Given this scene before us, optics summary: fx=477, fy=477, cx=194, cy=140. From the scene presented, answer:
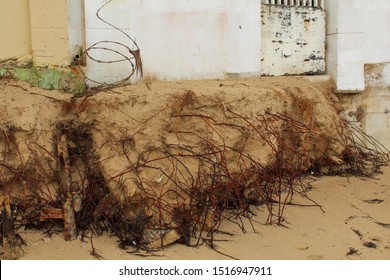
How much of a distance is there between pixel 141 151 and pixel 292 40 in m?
2.82

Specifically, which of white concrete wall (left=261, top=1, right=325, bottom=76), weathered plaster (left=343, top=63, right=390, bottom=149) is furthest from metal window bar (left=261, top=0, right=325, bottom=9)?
weathered plaster (left=343, top=63, right=390, bottom=149)

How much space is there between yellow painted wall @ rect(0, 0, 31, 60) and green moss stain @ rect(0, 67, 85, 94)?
0.55 ft

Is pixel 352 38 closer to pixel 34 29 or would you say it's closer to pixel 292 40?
pixel 292 40

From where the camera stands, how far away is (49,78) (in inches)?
177

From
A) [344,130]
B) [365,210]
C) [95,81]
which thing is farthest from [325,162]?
[95,81]

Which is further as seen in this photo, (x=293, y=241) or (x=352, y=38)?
(x=352, y=38)

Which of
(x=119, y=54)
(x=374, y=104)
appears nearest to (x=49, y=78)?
(x=119, y=54)

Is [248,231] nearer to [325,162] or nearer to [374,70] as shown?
[325,162]

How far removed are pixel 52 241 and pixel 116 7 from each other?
2.32 m

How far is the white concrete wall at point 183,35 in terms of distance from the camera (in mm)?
4688

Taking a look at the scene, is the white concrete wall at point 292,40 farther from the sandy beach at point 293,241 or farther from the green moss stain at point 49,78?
the green moss stain at point 49,78

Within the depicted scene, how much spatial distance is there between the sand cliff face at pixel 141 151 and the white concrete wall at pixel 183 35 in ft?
1.54

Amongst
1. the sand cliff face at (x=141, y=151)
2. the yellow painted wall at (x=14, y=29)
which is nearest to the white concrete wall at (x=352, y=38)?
the sand cliff face at (x=141, y=151)

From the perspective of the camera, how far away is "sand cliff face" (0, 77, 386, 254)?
3869 millimetres
